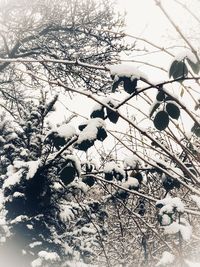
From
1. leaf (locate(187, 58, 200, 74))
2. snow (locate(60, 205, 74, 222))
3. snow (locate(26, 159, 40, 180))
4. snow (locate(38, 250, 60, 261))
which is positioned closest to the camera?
leaf (locate(187, 58, 200, 74))

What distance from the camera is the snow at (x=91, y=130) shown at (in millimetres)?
1347

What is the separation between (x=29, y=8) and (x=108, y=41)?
2.01 meters

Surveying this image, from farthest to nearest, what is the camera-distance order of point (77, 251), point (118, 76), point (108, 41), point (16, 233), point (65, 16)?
1. point (65, 16)
2. point (108, 41)
3. point (77, 251)
4. point (16, 233)
5. point (118, 76)

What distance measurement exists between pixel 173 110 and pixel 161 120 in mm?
59

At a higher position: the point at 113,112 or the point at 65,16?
the point at 65,16

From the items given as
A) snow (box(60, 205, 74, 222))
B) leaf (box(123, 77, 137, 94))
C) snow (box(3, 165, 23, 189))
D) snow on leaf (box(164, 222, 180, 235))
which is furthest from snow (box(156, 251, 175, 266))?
snow (box(60, 205, 74, 222))

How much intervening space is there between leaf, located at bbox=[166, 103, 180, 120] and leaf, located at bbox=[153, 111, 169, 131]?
0.02 meters

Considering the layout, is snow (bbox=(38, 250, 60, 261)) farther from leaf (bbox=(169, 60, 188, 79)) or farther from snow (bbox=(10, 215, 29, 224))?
leaf (bbox=(169, 60, 188, 79))

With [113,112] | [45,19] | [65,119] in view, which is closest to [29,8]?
[45,19]

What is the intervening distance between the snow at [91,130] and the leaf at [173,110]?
26 cm

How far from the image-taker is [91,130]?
1362 mm

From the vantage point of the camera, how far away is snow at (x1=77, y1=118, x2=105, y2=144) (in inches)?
53.0

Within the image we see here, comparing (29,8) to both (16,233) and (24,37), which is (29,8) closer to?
(24,37)

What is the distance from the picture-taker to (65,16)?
25.7 ft
